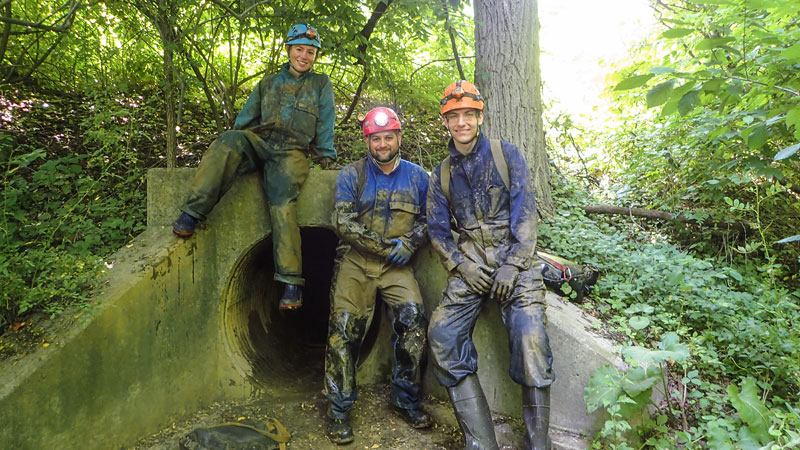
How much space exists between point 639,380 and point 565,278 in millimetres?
1222

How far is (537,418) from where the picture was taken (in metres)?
3.04

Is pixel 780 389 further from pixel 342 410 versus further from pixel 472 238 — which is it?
pixel 342 410

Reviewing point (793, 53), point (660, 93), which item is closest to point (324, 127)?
point (660, 93)

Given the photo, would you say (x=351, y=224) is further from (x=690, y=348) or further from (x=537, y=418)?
(x=690, y=348)

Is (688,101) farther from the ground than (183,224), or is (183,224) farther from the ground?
(688,101)

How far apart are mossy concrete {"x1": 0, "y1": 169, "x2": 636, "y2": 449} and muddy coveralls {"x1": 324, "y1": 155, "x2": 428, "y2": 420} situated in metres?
0.30

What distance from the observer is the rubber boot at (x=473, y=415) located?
3.13 meters

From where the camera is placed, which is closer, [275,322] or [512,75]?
[512,75]

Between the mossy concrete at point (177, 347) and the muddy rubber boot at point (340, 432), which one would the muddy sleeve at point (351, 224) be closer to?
the mossy concrete at point (177, 347)

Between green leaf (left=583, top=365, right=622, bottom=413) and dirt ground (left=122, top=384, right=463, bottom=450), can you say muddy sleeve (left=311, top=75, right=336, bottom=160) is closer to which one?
dirt ground (left=122, top=384, right=463, bottom=450)

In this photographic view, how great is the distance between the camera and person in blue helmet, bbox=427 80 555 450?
314 cm

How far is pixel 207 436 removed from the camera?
344 cm

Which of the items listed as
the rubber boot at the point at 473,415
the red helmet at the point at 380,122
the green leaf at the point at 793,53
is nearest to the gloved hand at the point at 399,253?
the red helmet at the point at 380,122

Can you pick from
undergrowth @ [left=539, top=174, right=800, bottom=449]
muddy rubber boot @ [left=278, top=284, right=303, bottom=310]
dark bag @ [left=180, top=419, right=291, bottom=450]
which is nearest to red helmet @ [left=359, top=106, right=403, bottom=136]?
muddy rubber boot @ [left=278, top=284, right=303, bottom=310]
